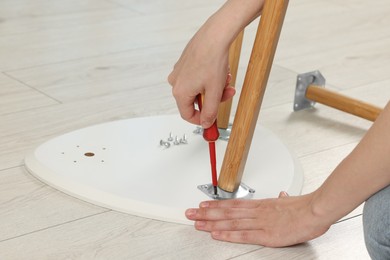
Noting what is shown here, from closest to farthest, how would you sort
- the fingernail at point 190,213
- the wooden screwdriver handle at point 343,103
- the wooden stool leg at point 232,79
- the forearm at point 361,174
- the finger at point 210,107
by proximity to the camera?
the forearm at point 361,174 < the finger at point 210,107 < the fingernail at point 190,213 < the wooden stool leg at point 232,79 < the wooden screwdriver handle at point 343,103

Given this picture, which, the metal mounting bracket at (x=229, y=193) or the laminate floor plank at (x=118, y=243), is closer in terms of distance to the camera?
the laminate floor plank at (x=118, y=243)

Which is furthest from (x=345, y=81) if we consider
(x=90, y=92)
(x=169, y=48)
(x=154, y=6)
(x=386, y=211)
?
(x=386, y=211)

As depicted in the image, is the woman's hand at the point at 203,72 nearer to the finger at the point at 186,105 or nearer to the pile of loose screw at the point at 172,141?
the finger at the point at 186,105

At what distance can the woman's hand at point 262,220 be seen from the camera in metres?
0.86

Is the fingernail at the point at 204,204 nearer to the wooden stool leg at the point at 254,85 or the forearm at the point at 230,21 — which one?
the wooden stool leg at the point at 254,85

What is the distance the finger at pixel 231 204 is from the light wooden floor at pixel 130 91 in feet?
0.12

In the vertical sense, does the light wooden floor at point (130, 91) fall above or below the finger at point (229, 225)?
below

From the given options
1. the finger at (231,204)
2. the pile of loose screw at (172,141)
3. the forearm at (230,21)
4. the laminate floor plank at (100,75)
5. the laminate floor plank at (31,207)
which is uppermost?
the forearm at (230,21)

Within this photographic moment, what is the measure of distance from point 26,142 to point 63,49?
1.58ft

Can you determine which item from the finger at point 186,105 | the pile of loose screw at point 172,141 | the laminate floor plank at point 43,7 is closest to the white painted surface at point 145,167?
the pile of loose screw at point 172,141

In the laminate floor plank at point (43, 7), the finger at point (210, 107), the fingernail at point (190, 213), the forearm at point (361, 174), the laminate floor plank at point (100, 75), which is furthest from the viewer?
the laminate floor plank at point (43, 7)

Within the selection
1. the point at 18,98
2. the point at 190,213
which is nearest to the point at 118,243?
the point at 190,213

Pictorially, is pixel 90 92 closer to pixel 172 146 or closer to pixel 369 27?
pixel 172 146

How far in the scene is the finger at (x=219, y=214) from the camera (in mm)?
915
